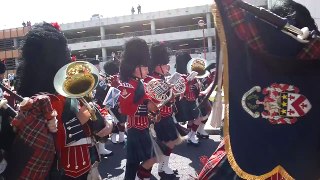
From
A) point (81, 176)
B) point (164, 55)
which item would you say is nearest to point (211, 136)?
point (164, 55)

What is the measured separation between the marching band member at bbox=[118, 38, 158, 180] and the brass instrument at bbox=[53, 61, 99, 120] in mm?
1848

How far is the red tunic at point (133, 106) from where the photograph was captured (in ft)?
14.5

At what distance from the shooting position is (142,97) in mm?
4430

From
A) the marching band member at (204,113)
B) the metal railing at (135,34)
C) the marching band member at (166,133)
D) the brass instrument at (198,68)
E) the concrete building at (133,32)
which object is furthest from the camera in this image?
the metal railing at (135,34)

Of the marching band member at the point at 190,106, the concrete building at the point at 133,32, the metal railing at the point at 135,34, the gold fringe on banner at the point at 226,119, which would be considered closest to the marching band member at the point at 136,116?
the gold fringe on banner at the point at 226,119

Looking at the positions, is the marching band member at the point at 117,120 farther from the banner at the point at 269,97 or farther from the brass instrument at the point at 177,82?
the banner at the point at 269,97

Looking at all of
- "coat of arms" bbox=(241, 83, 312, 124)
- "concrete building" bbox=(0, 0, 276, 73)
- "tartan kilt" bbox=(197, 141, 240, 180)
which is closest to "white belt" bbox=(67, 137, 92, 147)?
"tartan kilt" bbox=(197, 141, 240, 180)

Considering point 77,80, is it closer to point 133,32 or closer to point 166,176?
point 166,176

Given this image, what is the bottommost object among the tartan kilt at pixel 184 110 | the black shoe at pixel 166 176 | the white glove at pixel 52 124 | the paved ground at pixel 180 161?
the paved ground at pixel 180 161

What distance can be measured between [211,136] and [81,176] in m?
5.87

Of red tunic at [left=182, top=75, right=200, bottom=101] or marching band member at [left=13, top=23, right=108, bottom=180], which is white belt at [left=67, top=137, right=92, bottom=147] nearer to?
marching band member at [left=13, top=23, right=108, bottom=180]

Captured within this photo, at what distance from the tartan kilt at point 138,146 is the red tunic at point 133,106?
0.08 metres

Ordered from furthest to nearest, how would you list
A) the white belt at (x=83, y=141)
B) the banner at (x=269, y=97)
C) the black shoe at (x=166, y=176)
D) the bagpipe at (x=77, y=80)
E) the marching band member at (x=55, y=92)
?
1. the black shoe at (x=166, y=176)
2. the white belt at (x=83, y=141)
3. the marching band member at (x=55, y=92)
4. the bagpipe at (x=77, y=80)
5. the banner at (x=269, y=97)

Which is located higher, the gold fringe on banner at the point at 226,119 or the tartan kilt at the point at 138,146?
the gold fringe on banner at the point at 226,119
